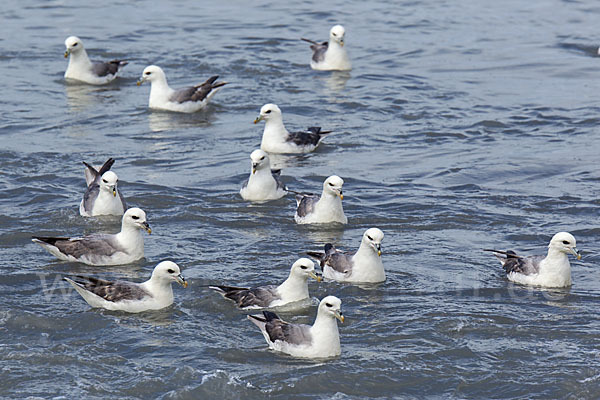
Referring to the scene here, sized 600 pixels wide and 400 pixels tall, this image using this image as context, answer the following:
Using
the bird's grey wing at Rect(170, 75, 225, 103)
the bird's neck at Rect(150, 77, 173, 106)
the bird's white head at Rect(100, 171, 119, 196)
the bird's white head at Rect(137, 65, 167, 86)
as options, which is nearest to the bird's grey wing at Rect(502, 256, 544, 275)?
the bird's white head at Rect(100, 171, 119, 196)

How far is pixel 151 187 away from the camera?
55.2 feet

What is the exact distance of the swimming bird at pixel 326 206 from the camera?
14992mm

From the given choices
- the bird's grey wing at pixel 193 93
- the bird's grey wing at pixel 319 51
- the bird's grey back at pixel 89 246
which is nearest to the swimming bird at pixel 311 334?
the bird's grey back at pixel 89 246

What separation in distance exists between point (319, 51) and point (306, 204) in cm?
1030

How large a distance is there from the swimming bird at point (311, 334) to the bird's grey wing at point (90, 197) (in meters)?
4.96

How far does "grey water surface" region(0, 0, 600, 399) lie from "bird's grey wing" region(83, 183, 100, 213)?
229 mm

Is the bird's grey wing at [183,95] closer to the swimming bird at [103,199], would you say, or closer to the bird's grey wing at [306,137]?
the bird's grey wing at [306,137]

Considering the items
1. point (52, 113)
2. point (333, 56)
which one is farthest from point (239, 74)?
point (52, 113)

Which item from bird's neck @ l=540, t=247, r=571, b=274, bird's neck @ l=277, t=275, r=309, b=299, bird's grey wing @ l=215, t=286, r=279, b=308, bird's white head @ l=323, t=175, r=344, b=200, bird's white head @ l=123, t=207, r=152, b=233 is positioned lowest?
bird's grey wing @ l=215, t=286, r=279, b=308

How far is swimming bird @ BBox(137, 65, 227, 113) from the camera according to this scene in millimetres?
21562

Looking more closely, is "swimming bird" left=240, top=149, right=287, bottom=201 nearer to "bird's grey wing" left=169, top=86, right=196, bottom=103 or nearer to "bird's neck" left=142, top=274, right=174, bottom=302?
"bird's neck" left=142, top=274, right=174, bottom=302

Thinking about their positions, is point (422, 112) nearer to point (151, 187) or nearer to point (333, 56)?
point (333, 56)

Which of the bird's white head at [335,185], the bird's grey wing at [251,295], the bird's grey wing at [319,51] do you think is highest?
the bird's grey wing at [319,51]

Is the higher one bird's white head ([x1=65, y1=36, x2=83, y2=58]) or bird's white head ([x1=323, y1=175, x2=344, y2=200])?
bird's white head ([x1=65, y1=36, x2=83, y2=58])
